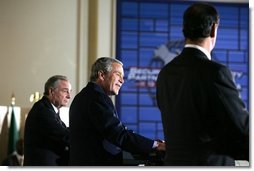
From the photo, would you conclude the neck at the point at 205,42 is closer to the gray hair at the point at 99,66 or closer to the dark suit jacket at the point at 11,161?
the gray hair at the point at 99,66

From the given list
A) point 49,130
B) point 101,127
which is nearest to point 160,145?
point 101,127

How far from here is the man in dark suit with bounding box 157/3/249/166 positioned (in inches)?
57.6

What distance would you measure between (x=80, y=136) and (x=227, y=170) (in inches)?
21.5

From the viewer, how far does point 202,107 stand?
149 cm

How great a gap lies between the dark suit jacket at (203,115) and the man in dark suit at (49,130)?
464 mm

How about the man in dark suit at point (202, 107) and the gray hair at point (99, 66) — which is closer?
the man in dark suit at point (202, 107)

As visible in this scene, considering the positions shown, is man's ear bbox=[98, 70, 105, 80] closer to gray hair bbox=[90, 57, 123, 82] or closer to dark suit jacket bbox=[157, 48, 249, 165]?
gray hair bbox=[90, 57, 123, 82]

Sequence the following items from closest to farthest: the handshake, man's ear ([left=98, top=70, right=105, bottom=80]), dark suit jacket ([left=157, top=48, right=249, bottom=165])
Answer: dark suit jacket ([left=157, top=48, right=249, bottom=165]) → the handshake → man's ear ([left=98, top=70, right=105, bottom=80])

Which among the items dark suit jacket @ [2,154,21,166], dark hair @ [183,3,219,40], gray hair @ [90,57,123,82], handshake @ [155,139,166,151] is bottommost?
dark suit jacket @ [2,154,21,166]

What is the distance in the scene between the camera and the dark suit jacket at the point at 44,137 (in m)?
1.85

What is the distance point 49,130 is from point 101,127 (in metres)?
0.23

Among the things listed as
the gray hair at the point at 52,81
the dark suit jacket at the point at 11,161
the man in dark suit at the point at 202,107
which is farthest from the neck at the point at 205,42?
the dark suit jacket at the point at 11,161

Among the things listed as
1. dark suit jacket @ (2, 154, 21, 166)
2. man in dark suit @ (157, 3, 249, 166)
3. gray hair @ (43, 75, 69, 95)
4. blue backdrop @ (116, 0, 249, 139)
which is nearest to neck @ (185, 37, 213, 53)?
man in dark suit @ (157, 3, 249, 166)

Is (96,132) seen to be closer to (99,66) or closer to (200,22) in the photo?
(99,66)
